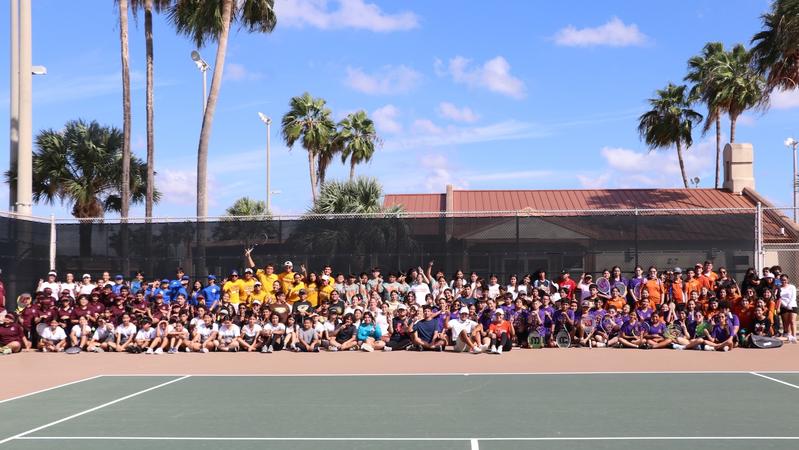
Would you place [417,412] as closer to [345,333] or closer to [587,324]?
[345,333]

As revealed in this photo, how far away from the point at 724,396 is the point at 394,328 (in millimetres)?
7973

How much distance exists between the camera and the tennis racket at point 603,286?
1727 cm

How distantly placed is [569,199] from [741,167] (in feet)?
23.7

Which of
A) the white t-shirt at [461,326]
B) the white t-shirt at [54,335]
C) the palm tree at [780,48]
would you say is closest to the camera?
the white t-shirt at [461,326]

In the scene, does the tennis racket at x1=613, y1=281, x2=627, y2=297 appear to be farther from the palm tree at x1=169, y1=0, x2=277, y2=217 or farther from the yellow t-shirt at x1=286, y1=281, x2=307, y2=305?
the palm tree at x1=169, y1=0, x2=277, y2=217

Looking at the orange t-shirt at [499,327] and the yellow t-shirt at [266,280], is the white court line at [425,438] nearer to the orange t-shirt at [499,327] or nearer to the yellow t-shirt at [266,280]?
the orange t-shirt at [499,327]

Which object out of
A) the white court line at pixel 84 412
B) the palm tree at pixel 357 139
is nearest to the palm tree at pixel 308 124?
the palm tree at pixel 357 139

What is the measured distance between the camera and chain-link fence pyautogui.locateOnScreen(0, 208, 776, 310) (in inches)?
717

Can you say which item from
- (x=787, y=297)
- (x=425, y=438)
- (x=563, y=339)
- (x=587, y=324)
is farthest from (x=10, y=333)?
(x=787, y=297)

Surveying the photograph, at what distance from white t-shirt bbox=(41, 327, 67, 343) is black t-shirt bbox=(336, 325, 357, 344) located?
5.73m

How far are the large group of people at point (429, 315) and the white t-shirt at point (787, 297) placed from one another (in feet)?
0.07

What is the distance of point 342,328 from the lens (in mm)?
16641

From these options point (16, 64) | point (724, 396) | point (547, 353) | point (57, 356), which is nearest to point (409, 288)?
point (547, 353)

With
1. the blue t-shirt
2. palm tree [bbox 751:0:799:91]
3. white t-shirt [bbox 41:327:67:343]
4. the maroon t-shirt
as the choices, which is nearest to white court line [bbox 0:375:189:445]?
the blue t-shirt
